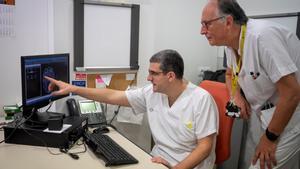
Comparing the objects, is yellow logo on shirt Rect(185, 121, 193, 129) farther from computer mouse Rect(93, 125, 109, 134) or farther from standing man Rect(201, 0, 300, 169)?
computer mouse Rect(93, 125, 109, 134)

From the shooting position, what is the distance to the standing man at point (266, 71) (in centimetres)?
138

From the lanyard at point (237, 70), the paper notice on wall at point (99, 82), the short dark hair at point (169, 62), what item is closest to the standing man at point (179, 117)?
the short dark hair at point (169, 62)

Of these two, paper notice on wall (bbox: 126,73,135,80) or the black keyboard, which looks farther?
paper notice on wall (bbox: 126,73,135,80)

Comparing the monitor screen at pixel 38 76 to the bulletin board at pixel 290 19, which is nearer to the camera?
the monitor screen at pixel 38 76

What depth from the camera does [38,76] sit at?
176 centimetres

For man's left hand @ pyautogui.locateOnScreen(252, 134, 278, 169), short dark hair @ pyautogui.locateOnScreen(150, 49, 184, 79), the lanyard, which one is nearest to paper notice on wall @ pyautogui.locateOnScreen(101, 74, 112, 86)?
short dark hair @ pyautogui.locateOnScreen(150, 49, 184, 79)

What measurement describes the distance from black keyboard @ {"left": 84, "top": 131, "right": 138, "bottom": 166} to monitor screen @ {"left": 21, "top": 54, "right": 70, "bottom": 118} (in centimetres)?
35

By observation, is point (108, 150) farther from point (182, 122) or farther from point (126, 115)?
point (126, 115)

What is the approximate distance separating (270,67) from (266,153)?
45cm

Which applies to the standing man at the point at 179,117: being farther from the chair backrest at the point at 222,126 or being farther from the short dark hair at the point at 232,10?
the short dark hair at the point at 232,10

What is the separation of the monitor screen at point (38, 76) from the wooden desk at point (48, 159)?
24cm

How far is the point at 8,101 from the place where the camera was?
7.25 feet

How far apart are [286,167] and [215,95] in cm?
56

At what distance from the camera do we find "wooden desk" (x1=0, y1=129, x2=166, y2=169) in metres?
1.43
